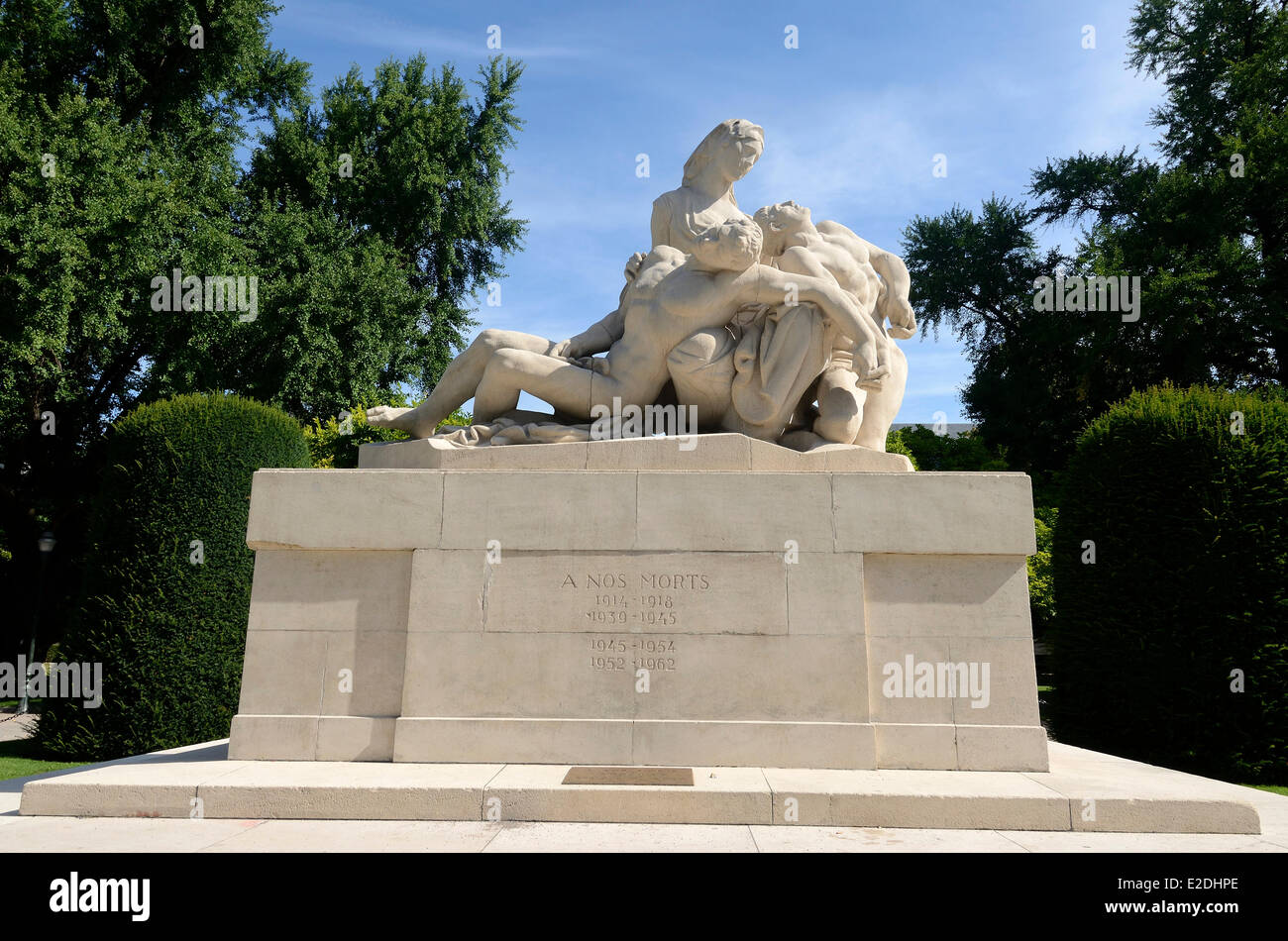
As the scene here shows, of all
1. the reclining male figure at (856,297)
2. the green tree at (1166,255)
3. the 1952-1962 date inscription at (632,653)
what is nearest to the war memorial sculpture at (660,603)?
the 1952-1962 date inscription at (632,653)

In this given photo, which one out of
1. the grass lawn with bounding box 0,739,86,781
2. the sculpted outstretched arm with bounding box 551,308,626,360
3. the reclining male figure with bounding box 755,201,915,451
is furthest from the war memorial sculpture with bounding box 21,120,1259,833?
the grass lawn with bounding box 0,739,86,781

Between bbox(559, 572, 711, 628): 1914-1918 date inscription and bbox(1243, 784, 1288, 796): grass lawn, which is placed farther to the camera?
bbox(1243, 784, 1288, 796): grass lawn

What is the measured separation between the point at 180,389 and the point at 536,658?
18.0m

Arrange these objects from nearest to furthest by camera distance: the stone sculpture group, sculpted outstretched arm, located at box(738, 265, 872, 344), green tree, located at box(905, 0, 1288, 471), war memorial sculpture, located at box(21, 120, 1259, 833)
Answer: war memorial sculpture, located at box(21, 120, 1259, 833) → sculpted outstretched arm, located at box(738, 265, 872, 344) → the stone sculpture group → green tree, located at box(905, 0, 1288, 471)

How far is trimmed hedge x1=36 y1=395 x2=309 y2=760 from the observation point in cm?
1276

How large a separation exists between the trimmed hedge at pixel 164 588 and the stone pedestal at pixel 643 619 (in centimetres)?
601

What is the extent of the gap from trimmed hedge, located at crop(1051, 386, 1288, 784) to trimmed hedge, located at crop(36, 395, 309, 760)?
12.6 m

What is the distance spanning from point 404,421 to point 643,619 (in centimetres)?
335

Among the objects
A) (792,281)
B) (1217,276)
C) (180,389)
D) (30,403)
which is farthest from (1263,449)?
(30,403)

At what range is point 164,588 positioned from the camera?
12.8m

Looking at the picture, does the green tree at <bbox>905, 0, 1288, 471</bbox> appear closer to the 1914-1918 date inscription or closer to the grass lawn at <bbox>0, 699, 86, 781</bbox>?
the 1914-1918 date inscription

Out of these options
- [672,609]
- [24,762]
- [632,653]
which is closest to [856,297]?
[672,609]

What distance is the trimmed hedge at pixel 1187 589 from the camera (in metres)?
12.0
